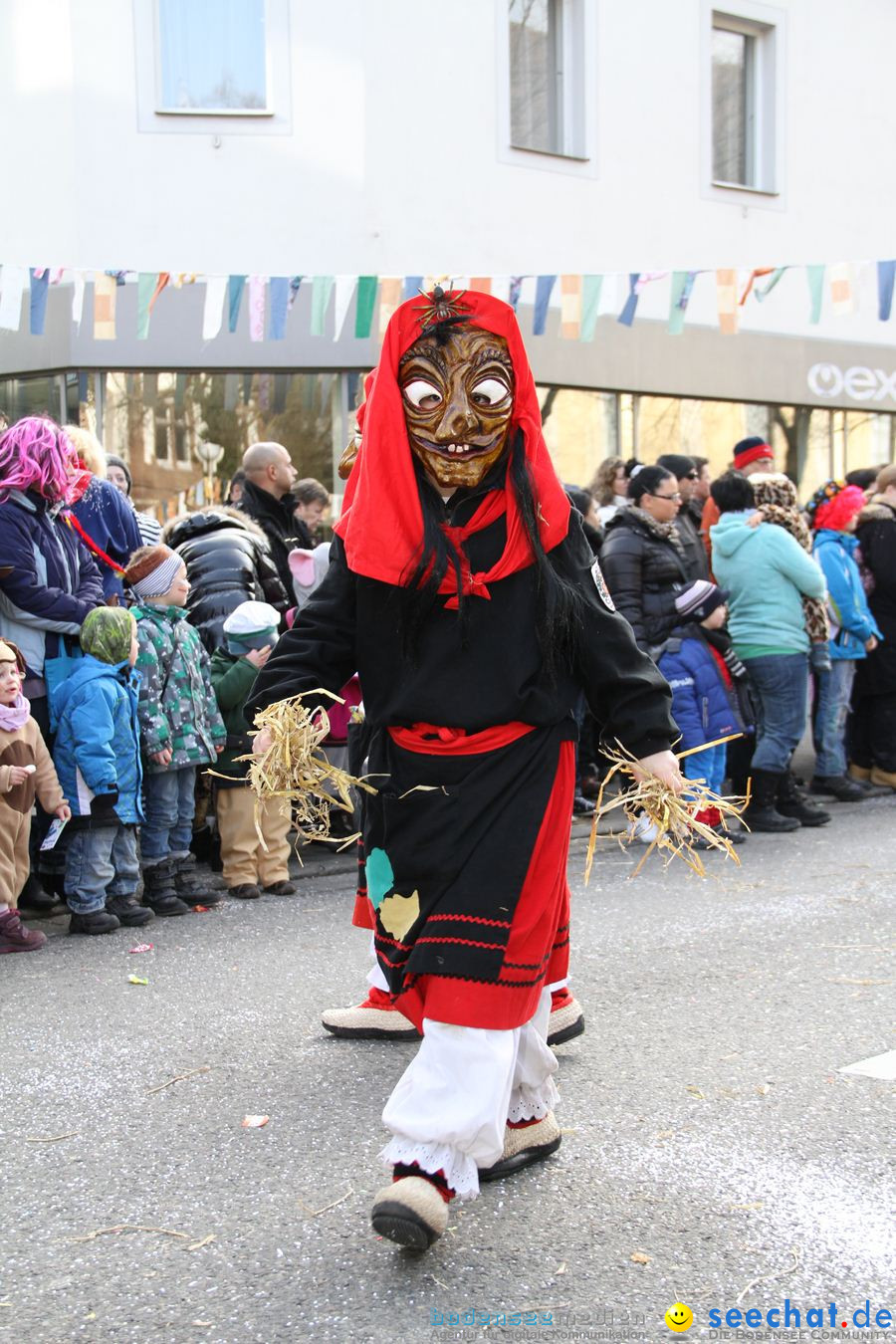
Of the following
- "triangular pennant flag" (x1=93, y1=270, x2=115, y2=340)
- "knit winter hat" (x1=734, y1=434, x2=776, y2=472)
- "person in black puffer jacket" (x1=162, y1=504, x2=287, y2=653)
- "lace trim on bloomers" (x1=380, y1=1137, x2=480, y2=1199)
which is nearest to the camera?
"lace trim on bloomers" (x1=380, y1=1137, x2=480, y2=1199)

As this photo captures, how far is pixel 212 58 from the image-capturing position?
12781mm

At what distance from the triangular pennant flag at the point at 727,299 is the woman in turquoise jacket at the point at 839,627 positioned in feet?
8.31

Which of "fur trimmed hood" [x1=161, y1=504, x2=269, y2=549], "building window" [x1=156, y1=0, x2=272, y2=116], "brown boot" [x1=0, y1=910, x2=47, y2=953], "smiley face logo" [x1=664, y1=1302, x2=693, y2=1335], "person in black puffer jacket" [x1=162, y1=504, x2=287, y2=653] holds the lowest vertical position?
"brown boot" [x1=0, y1=910, x2=47, y2=953]

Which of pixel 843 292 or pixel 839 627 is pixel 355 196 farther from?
pixel 839 627

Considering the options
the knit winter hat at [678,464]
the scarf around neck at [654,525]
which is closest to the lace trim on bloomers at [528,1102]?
the scarf around neck at [654,525]

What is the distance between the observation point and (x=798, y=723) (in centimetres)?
811

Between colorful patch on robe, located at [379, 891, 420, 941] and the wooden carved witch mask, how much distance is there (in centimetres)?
100

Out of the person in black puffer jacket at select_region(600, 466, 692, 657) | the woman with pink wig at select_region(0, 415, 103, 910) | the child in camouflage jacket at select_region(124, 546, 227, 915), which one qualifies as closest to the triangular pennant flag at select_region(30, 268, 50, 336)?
the woman with pink wig at select_region(0, 415, 103, 910)

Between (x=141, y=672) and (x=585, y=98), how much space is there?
33.6 feet

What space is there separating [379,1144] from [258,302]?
7854 mm

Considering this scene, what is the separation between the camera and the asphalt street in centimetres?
289

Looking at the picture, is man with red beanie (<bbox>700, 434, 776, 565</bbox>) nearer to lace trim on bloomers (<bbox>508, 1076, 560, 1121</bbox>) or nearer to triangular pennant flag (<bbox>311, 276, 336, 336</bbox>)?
triangular pennant flag (<bbox>311, 276, 336, 336</bbox>)

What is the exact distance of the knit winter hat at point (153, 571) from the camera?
6363mm

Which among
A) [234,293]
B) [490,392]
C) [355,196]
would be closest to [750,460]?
[234,293]
